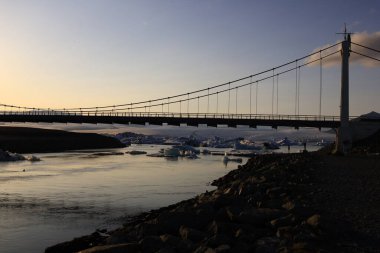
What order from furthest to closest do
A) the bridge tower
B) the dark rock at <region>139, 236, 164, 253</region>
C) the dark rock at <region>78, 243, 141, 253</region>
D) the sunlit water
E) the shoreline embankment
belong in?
the bridge tower, the sunlit water, the dark rock at <region>139, 236, 164, 253</region>, the dark rock at <region>78, 243, 141, 253</region>, the shoreline embankment

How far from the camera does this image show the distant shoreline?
383 ft

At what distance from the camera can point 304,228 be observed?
35.3ft

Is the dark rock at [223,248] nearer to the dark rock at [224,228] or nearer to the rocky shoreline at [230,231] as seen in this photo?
the rocky shoreline at [230,231]

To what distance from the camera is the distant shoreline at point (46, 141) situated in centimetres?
11682

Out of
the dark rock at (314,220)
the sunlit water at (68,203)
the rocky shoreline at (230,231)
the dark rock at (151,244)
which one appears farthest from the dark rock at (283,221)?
the sunlit water at (68,203)

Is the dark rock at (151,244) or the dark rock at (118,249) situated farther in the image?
the dark rock at (151,244)

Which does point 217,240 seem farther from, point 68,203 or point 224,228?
point 68,203

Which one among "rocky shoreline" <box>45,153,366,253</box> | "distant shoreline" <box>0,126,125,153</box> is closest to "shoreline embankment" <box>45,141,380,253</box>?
"rocky shoreline" <box>45,153,366,253</box>

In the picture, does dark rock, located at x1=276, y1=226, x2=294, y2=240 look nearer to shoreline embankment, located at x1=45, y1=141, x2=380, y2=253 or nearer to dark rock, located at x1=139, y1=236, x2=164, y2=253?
shoreline embankment, located at x1=45, y1=141, x2=380, y2=253


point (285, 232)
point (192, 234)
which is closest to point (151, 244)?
point (192, 234)

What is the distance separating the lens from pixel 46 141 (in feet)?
423

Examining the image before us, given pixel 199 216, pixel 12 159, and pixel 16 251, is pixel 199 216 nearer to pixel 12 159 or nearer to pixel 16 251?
pixel 16 251

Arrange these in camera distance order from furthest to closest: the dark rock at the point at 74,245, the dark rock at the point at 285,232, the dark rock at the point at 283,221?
the dark rock at the point at 74,245, the dark rock at the point at 283,221, the dark rock at the point at 285,232

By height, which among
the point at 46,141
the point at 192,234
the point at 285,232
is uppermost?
the point at 285,232
